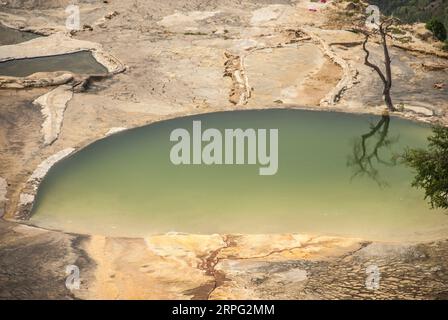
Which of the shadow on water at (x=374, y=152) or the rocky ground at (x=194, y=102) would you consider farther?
the shadow on water at (x=374, y=152)

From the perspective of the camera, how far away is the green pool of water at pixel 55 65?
28.8m

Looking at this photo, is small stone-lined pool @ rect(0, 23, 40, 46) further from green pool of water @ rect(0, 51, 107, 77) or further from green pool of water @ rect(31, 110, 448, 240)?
green pool of water @ rect(31, 110, 448, 240)

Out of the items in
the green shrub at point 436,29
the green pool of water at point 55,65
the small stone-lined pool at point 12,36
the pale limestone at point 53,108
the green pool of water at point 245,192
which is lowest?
the green pool of water at point 245,192

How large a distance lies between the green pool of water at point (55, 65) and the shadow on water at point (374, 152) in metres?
13.8

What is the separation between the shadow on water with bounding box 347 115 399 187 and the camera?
19.1 metres

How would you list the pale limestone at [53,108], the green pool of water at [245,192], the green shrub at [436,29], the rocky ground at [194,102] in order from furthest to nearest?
1. the green shrub at [436,29]
2. the pale limestone at [53,108]
3. the green pool of water at [245,192]
4. the rocky ground at [194,102]

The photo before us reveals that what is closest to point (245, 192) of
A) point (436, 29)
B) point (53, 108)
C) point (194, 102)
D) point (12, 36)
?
point (194, 102)

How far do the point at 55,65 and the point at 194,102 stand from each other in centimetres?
913

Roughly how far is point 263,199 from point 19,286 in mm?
7906

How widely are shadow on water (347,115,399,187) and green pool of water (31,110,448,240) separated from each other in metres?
0.04

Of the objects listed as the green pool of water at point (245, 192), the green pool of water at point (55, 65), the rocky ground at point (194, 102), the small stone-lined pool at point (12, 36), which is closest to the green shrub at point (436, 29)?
the rocky ground at point (194, 102)

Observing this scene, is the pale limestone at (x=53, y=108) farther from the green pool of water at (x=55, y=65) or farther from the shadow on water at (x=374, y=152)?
the shadow on water at (x=374, y=152)

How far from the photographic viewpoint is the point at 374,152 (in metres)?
21.1
